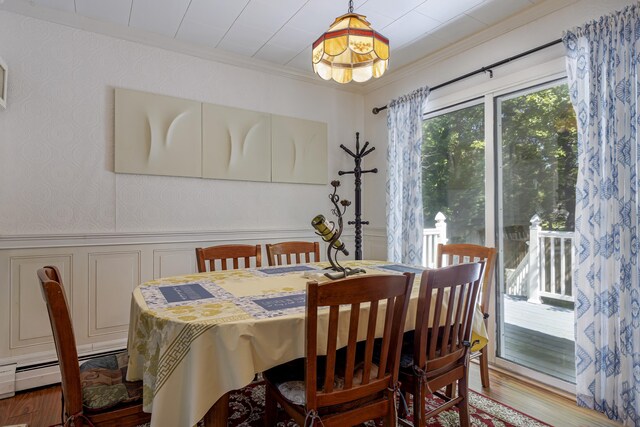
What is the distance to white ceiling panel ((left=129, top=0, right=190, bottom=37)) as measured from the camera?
7.86ft

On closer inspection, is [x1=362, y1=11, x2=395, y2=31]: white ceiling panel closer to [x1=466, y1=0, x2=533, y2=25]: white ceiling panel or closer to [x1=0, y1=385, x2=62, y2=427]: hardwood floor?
[x1=466, y1=0, x2=533, y2=25]: white ceiling panel

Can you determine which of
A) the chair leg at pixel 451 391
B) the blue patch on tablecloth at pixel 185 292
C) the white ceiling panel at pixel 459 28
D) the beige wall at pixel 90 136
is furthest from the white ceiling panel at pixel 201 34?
the chair leg at pixel 451 391

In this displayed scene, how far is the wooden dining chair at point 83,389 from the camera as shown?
1.17 meters

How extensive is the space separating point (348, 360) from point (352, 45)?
1474mm

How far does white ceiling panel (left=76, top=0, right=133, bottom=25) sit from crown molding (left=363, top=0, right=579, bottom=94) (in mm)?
2380

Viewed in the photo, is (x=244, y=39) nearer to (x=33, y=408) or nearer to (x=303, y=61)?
(x=303, y=61)

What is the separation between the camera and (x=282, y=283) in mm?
1870

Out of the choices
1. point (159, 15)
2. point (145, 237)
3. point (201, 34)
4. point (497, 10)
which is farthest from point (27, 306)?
point (497, 10)

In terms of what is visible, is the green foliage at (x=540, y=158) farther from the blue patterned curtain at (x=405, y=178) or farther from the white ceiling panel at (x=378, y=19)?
the white ceiling panel at (x=378, y=19)

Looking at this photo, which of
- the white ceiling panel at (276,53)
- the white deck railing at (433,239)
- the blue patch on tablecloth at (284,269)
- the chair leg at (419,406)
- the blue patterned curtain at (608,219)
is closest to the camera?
the chair leg at (419,406)

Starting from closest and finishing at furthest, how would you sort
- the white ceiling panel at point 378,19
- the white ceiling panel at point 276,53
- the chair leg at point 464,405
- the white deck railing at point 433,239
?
1. the chair leg at point 464,405
2. the white ceiling panel at point 378,19
3. the white ceiling panel at point 276,53
4. the white deck railing at point 433,239

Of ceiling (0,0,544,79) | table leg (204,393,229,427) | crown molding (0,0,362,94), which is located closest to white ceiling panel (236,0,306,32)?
ceiling (0,0,544,79)

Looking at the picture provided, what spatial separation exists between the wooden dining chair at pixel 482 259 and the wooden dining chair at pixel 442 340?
0.60 metres

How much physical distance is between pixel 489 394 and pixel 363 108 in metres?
3.11
